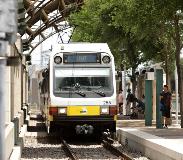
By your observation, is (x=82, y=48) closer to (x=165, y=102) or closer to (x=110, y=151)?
(x=110, y=151)

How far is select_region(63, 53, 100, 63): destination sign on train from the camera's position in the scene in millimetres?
21314

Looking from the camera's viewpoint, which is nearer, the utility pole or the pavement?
Answer: the utility pole

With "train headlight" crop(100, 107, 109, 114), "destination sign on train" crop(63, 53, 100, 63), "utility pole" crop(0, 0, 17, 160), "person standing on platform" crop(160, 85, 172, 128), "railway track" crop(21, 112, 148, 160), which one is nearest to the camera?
"utility pole" crop(0, 0, 17, 160)

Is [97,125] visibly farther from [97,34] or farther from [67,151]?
[97,34]

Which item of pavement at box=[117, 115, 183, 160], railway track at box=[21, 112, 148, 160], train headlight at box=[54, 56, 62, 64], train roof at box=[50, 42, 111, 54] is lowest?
railway track at box=[21, 112, 148, 160]

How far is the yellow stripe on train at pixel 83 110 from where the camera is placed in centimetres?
2070

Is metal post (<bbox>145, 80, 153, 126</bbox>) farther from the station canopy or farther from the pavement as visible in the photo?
the station canopy

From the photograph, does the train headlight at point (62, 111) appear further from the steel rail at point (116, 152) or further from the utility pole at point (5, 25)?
the utility pole at point (5, 25)

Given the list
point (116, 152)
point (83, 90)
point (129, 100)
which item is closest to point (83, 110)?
point (83, 90)

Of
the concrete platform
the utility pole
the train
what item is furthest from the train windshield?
the utility pole

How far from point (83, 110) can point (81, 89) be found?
2.20 feet

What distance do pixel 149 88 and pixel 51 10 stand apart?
3434 cm

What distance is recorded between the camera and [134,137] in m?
18.5

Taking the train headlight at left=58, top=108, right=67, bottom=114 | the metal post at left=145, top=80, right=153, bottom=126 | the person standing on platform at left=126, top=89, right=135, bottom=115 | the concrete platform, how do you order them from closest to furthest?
1. the concrete platform
2. the train headlight at left=58, top=108, right=67, bottom=114
3. the metal post at left=145, top=80, right=153, bottom=126
4. the person standing on platform at left=126, top=89, right=135, bottom=115
